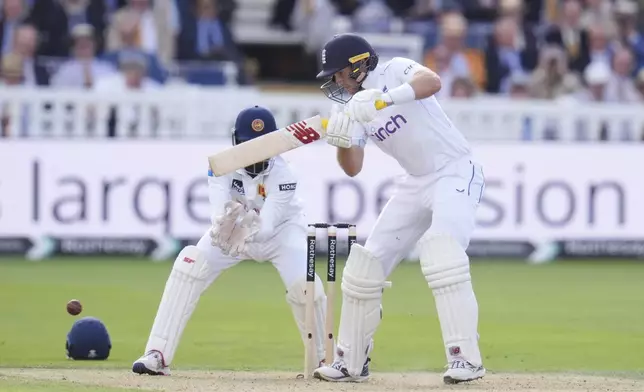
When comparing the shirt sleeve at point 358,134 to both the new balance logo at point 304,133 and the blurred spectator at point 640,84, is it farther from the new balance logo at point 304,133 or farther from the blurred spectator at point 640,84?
the blurred spectator at point 640,84

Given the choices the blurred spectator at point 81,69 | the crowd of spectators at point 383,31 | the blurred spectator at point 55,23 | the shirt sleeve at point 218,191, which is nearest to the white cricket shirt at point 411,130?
the shirt sleeve at point 218,191

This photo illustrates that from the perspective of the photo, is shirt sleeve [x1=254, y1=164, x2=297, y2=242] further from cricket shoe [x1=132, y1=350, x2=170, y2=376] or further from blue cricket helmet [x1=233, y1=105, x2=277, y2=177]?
cricket shoe [x1=132, y1=350, x2=170, y2=376]

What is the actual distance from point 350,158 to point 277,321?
144 inches

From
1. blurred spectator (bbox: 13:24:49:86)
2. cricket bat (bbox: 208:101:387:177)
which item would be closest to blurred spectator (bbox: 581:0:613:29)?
blurred spectator (bbox: 13:24:49:86)

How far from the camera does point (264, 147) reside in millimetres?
8352

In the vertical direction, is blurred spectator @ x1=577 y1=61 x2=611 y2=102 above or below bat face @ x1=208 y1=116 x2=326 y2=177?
above

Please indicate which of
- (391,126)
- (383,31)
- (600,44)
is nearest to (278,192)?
(391,126)

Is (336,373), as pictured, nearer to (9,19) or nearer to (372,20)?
(9,19)

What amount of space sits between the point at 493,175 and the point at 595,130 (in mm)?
1594

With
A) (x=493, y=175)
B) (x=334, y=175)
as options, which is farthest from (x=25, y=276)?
(x=493, y=175)

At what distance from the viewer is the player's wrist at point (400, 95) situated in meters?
7.84

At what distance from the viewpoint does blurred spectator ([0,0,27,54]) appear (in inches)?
706

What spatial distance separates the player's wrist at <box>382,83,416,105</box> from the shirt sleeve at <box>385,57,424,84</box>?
5.6 inches

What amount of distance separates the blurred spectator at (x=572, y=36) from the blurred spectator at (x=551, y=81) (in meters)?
1.00
